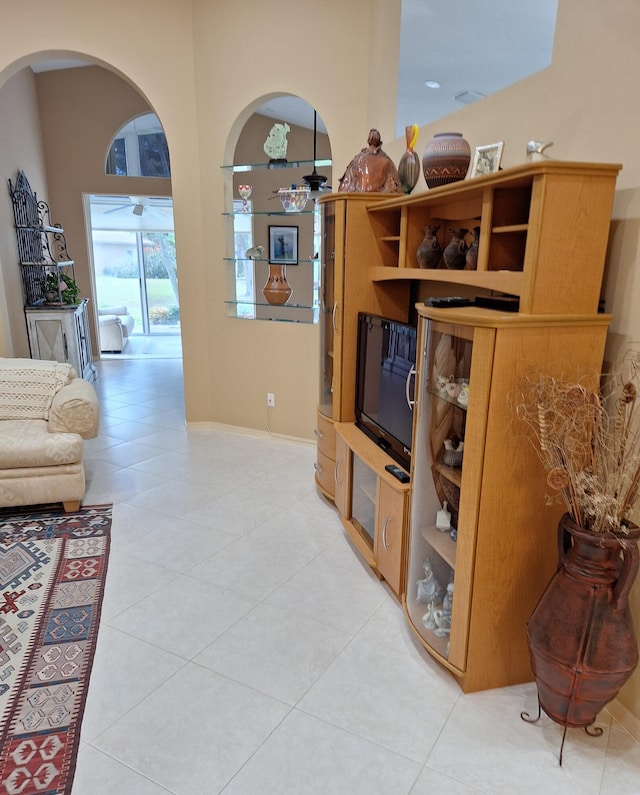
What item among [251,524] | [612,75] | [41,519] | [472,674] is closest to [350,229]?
[612,75]

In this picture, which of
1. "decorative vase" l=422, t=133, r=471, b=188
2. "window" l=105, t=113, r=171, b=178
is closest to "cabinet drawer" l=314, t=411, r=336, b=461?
"decorative vase" l=422, t=133, r=471, b=188

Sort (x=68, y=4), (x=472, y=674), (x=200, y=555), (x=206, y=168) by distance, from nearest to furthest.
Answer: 1. (x=472, y=674)
2. (x=200, y=555)
3. (x=68, y=4)
4. (x=206, y=168)

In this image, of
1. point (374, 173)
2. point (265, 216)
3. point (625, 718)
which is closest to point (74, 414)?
point (374, 173)

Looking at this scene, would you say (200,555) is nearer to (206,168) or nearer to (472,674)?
(472,674)

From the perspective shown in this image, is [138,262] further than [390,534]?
Yes

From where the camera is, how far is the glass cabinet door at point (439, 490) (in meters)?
1.79

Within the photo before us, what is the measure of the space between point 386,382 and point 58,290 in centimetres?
427

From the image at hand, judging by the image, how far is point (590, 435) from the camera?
5.22 ft

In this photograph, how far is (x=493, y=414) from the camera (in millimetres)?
1607

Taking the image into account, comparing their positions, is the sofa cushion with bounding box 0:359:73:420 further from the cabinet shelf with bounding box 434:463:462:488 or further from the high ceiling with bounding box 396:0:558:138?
the high ceiling with bounding box 396:0:558:138

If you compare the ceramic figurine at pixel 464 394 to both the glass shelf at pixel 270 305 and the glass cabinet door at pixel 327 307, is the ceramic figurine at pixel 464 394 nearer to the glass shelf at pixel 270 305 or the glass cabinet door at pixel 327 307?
the glass cabinet door at pixel 327 307

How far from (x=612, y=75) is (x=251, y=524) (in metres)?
2.48

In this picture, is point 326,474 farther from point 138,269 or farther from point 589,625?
point 138,269

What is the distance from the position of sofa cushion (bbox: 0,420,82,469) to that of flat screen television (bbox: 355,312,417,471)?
160 cm
